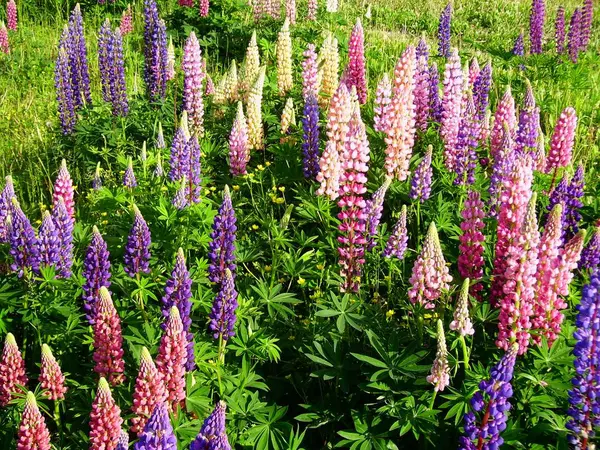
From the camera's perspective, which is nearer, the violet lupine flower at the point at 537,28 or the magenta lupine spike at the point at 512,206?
→ the magenta lupine spike at the point at 512,206

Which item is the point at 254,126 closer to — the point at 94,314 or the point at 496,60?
the point at 94,314

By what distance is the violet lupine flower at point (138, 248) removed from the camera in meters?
3.22

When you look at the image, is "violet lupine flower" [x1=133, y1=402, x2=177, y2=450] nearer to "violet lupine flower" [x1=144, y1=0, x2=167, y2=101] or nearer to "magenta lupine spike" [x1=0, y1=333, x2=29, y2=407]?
"magenta lupine spike" [x1=0, y1=333, x2=29, y2=407]

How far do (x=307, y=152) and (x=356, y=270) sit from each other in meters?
1.06

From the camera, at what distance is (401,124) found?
13.8 ft

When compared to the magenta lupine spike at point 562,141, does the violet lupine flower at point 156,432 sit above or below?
below

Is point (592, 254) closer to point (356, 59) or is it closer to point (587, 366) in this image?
point (587, 366)

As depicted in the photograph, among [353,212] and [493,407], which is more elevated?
[353,212]

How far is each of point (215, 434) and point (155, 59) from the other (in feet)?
13.4

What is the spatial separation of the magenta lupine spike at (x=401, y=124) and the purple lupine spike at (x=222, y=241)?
4.47 ft

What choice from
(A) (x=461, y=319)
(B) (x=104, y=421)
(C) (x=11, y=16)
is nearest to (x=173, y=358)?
(B) (x=104, y=421)

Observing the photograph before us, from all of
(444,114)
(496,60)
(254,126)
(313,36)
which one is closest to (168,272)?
(254,126)

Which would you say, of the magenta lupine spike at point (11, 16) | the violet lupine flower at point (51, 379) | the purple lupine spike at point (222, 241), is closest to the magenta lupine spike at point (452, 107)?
the purple lupine spike at point (222, 241)

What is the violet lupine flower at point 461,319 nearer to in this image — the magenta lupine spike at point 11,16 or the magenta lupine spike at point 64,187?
the magenta lupine spike at point 64,187
